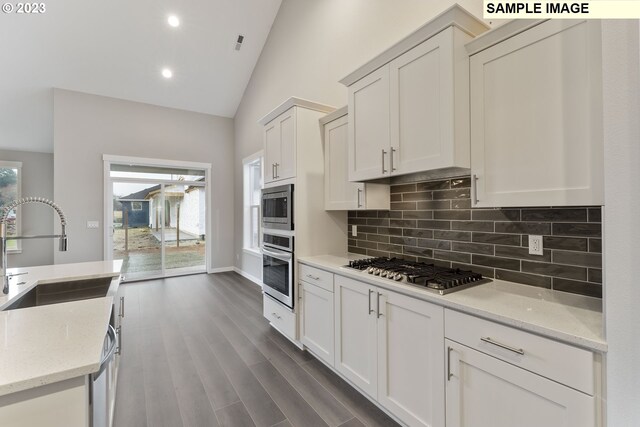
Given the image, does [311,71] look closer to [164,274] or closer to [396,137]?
A: [396,137]

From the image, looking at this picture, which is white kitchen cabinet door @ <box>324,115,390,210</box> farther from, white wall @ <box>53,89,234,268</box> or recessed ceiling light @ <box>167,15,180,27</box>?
white wall @ <box>53,89,234,268</box>

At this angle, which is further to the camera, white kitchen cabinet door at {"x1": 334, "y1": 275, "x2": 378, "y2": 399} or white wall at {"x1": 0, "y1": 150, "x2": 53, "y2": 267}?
white wall at {"x1": 0, "y1": 150, "x2": 53, "y2": 267}

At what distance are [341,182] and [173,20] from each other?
3.96 m

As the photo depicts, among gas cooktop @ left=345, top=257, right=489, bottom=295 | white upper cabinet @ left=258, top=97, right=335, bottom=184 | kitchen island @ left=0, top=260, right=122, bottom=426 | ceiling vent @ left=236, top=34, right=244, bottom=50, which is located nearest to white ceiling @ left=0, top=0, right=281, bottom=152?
ceiling vent @ left=236, top=34, right=244, bottom=50

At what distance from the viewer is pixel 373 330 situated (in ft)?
6.25

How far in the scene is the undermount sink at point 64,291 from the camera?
185 centimetres

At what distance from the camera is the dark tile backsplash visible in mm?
1448

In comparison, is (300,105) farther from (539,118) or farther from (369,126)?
(539,118)

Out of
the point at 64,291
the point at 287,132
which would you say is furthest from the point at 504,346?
the point at 64,291

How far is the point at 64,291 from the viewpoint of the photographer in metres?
1.99

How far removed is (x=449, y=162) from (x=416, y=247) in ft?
3.14

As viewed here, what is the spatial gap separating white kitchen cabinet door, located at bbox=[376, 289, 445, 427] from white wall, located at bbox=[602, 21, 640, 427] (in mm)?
640

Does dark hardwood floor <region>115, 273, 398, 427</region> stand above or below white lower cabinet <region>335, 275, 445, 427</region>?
below

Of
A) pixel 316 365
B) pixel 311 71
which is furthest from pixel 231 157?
pixel 316 365
